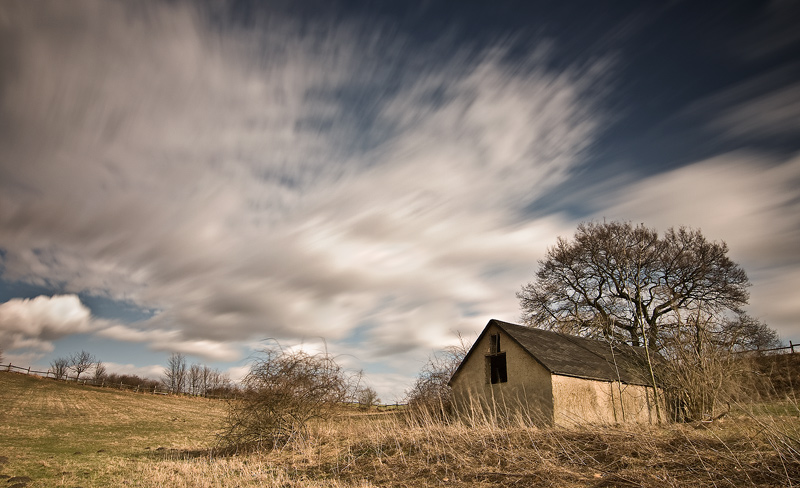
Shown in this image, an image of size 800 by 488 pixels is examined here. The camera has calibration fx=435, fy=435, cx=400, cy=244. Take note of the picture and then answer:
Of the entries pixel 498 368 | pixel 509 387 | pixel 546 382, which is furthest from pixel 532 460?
pixel 498 368

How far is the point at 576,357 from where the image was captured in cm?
1831

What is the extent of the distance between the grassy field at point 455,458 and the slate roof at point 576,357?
4.33 m

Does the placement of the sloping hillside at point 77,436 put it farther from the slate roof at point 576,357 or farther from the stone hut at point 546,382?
the slate roof at point 576,357

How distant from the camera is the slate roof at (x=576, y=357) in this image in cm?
1638

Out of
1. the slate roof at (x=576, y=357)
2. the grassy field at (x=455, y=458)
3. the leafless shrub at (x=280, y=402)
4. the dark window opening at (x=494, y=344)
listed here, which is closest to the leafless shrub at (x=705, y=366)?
the grassy field at (x=455, y=458)

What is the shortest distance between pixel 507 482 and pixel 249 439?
10.5 meters

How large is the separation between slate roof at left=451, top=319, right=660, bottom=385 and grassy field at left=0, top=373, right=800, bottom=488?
433 centimetres

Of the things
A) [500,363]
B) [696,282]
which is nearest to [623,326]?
[696,282]

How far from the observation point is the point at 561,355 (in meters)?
17.6

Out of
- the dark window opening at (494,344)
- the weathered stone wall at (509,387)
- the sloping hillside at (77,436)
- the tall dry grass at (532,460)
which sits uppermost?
the dark window opening at (494,344)

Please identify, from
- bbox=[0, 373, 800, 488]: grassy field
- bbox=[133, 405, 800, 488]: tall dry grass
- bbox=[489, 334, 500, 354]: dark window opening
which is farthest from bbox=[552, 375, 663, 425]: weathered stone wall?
bbox=[133, 405, 800, 488]: tall dry grass

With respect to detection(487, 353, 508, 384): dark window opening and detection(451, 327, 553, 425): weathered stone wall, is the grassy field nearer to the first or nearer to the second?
detection(451, 327, 553, 425): weathered stone wall

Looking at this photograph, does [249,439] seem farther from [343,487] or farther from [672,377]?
[672,377]

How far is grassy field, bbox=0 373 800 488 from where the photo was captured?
302 inches
